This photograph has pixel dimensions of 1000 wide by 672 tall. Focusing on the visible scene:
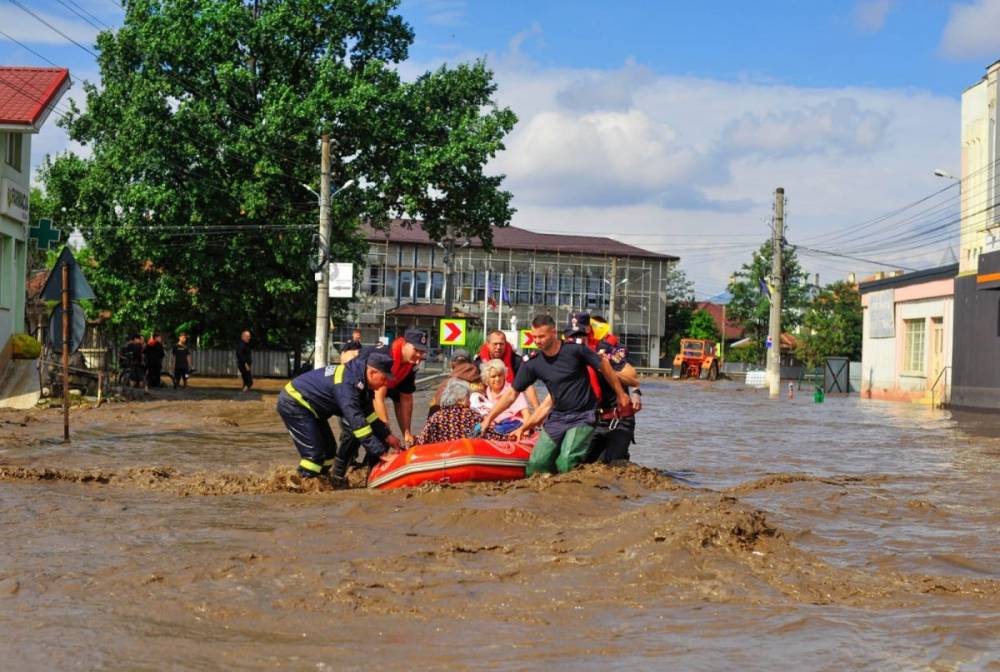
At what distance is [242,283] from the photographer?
125 ft

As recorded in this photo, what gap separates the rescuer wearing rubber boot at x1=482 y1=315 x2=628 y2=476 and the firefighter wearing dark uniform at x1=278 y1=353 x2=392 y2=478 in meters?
1.33

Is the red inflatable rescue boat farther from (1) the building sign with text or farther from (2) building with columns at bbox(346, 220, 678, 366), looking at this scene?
(2) building with columns at bbox(346, 220, 678, 366)

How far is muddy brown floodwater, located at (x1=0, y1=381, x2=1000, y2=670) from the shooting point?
18.6ft

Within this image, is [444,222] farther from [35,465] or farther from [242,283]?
[35,465]

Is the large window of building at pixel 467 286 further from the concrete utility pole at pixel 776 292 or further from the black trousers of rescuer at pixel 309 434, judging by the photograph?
the black trousers of rescuer at pixel 309 434

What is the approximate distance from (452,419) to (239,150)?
26364 mm

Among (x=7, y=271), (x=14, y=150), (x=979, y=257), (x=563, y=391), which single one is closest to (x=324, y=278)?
(x=7, y=271)

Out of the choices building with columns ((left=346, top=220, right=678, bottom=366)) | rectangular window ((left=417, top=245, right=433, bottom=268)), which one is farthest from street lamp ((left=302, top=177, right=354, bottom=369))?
rectangular window ((left=417, top=245, right=433, bottom=268))

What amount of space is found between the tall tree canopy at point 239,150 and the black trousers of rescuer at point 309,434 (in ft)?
84.7

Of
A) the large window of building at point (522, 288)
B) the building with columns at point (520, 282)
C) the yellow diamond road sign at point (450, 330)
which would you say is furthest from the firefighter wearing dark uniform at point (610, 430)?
the large window of building at point (522, 288)

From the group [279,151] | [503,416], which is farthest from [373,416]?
[279,151]

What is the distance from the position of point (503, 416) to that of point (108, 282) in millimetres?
27924

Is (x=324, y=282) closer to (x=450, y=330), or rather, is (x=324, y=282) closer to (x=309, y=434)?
(x=450, y=330)

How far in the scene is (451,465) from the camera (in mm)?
10758
